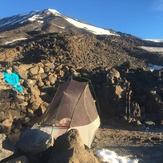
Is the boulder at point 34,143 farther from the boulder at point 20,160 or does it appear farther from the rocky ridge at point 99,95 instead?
the rocky ridge at point 99,95

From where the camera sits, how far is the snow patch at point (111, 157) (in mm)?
10180

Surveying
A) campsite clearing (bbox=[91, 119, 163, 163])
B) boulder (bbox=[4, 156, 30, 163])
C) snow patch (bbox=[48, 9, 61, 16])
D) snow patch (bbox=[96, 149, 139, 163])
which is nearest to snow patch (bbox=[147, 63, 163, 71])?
campsite clearing (bbox=[91, 119, 163, 163])

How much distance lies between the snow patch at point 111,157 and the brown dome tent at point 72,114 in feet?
2.94

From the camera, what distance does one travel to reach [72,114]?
38.4 feet

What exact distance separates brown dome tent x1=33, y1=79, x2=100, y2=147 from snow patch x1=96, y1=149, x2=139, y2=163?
0.90 metres

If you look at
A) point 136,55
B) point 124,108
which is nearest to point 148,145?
point 124,108

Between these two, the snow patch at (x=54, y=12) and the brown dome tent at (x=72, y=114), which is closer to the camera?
the brown dome tent at (x=72, y=114)

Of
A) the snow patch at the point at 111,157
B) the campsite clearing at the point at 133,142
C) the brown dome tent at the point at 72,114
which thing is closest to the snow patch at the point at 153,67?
the campsite clearing at the point at 133,142

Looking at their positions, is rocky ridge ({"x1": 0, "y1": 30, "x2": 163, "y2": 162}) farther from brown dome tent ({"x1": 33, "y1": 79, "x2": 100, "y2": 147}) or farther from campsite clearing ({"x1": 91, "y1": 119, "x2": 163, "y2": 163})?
brown dome tent ({"x1": 33, "y1": 79, "x2": 100, "y2": 147})

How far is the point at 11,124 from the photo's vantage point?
1202 cm

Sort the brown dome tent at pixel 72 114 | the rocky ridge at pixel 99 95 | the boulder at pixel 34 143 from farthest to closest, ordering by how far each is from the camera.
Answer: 1. the rocky ridge at pixel 99 95
2. the brown dome tent at pixel 72 114
3. the boulder at pixel 34 143

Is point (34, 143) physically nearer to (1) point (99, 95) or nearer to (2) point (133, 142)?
(2) point (133, 142)

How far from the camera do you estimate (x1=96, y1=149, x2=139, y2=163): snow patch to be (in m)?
10.2

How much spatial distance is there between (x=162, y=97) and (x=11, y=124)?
8.72m
